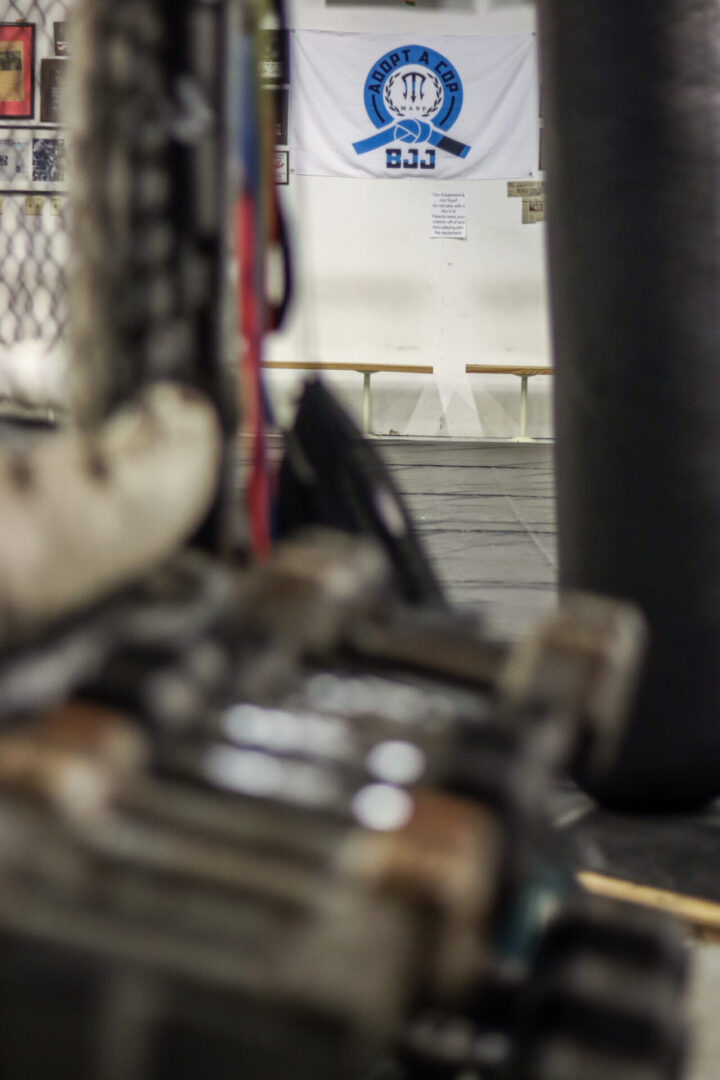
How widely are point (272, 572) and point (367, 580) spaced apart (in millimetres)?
26

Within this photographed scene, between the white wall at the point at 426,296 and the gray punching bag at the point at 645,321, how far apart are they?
414cm

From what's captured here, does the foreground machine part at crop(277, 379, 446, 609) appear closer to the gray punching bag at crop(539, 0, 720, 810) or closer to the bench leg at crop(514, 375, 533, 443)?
the gray punching bag at crop(539, 0, 720, 810)

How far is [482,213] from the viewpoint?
511 cm

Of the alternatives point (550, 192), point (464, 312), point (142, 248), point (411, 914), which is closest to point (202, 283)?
point (142, 248)

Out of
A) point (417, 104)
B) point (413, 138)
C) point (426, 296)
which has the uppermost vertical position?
point (417, 104)

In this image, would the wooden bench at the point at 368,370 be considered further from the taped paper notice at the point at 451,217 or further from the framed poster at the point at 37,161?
the framed poster at the point at 37,161

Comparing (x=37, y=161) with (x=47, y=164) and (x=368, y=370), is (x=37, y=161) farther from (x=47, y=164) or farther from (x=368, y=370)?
(x=368, y=370)

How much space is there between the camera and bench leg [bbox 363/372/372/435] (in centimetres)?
482

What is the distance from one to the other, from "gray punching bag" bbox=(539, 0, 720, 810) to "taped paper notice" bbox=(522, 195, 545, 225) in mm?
4232

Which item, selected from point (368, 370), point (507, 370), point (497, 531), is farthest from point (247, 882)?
point (507, 370)

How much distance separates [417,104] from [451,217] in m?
0.55

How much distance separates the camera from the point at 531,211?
5.07 metres

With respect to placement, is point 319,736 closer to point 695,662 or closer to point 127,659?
point 127,659

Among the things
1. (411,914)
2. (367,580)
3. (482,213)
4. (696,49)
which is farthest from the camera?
(482,213)
